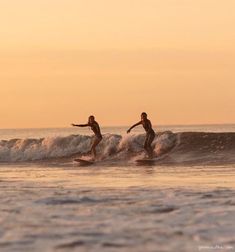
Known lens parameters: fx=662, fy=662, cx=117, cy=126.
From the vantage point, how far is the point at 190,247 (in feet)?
25.5

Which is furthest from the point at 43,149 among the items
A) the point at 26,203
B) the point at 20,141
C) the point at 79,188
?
the point at 26,203

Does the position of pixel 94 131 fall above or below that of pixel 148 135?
above

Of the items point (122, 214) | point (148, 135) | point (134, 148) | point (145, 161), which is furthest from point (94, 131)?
point (122, 214)

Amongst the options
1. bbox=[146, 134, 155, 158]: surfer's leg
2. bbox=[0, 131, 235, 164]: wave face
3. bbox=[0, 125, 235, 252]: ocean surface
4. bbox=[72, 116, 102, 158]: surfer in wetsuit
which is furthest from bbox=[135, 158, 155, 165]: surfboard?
bbox=[0, 125, 235, 252]: ocean surface

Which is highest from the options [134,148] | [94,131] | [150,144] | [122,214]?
[94,131]

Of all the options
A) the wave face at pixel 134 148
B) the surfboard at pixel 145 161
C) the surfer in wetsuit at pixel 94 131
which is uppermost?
the surfer in wetsuit at pixel 94 131

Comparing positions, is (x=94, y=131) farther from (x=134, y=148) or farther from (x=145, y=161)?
(x=145, y=161)

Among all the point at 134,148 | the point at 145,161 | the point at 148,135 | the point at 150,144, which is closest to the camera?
the point at 145,161

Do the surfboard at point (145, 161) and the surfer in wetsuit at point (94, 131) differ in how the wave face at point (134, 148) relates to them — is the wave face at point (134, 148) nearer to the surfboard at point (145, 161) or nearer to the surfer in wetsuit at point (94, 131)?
the surfboard at point (145, 161)

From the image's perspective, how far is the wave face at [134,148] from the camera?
2825cm

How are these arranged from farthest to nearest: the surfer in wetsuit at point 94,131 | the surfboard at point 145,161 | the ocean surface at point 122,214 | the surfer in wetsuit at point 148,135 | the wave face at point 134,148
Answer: the surfer in wetsuit at point 94,131 < the surfer in wetsuit at point 148,135 < the wave face at point 134,148 < the surfboard at point 145,161 < the ocean surface at point 122,214

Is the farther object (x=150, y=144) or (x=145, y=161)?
(x=150, y=144)

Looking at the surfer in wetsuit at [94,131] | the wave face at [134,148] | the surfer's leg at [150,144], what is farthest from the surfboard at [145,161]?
the surfer in wetsuit at [94,131]

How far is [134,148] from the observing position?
32000 millimetres
